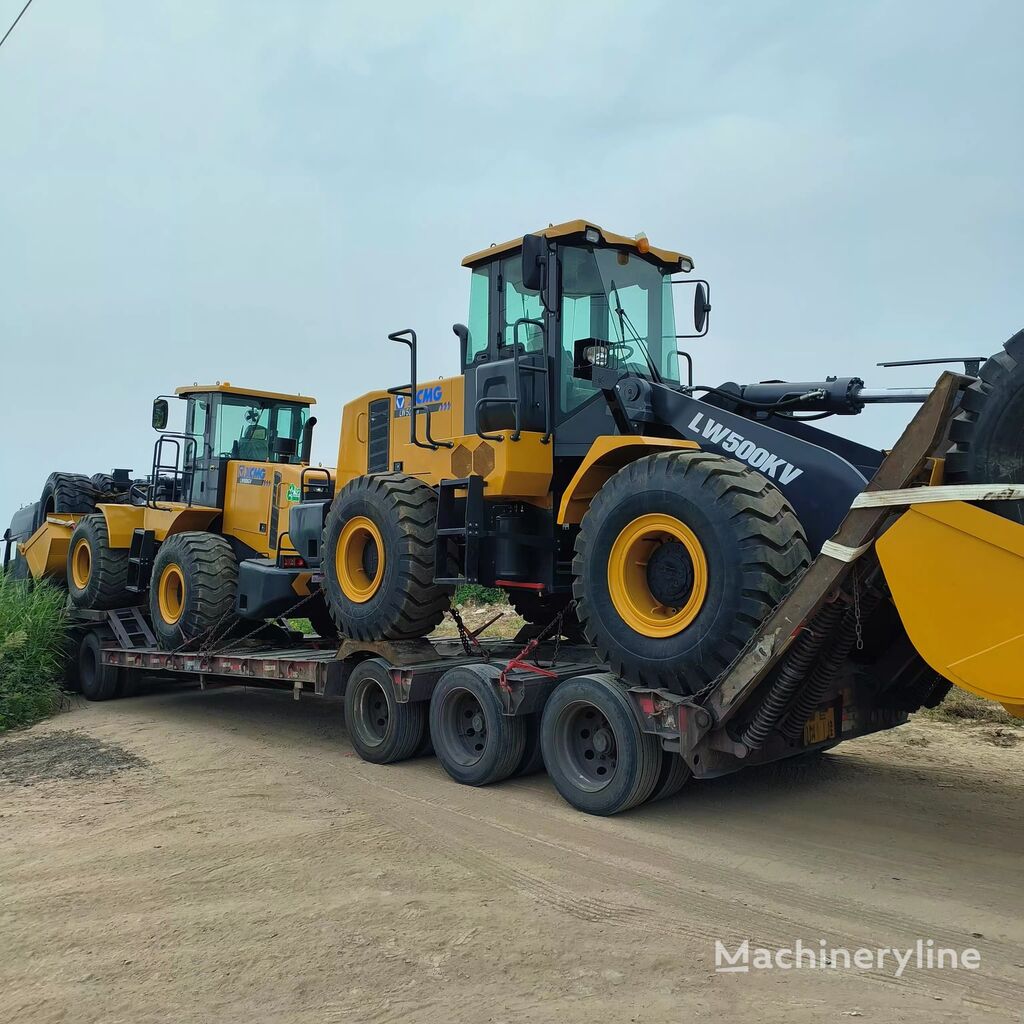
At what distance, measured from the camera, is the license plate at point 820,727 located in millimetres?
6219

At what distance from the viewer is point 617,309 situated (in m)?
7.45

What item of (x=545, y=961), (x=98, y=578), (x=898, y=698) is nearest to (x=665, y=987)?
(x=545, y=961)

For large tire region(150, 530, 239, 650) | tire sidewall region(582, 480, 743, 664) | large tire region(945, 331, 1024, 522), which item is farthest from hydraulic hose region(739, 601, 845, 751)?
large tire region(150, 530, 239, 650)

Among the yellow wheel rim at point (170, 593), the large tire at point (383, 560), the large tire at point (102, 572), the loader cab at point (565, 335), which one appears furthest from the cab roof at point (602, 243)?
the large tire at point (102, 572)

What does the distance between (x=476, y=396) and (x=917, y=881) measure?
14.8 ft

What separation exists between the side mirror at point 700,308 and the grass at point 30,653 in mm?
8243

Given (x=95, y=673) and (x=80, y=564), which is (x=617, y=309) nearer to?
(x=95, y=673)

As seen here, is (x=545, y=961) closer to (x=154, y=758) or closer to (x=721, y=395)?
(x=721, y=395)

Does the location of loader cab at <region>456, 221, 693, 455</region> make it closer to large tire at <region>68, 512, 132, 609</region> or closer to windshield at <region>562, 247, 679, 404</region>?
windshield at <region>562, 247, 679, 404</region>

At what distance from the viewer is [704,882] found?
4980mm

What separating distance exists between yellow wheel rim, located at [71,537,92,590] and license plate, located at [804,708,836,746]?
10.1m

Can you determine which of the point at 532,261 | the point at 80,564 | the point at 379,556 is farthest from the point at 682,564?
the point at 80,564

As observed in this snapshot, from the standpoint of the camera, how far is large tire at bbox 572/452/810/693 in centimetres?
531

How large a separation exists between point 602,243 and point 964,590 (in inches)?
159
